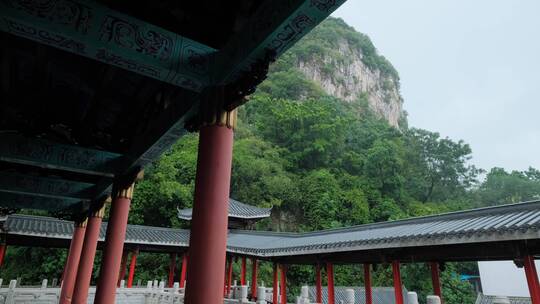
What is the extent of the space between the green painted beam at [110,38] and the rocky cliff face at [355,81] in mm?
59468

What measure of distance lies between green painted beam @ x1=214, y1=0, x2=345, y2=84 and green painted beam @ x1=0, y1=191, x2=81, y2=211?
325 inches

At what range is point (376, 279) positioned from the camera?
29703 millimetres

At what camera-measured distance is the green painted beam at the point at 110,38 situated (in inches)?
110

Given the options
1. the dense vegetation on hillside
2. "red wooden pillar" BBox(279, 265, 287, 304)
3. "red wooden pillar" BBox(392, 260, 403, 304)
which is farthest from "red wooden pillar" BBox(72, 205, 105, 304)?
the dense vegetation on hillside

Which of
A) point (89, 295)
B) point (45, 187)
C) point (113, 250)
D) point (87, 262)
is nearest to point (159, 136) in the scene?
point (113, 250)

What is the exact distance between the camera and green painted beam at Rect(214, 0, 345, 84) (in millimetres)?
2568

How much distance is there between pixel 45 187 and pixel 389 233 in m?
10.1

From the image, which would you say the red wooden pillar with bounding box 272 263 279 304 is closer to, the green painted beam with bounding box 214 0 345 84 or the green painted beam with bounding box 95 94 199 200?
the green painted beam with bounding box 95 94 199 200

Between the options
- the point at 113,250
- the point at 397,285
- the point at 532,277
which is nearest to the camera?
the point at 113,250

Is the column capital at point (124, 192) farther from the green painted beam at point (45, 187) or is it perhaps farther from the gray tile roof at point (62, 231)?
the gray tile roof at point (62, 231)

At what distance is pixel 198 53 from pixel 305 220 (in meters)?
33.3

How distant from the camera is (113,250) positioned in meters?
5.71

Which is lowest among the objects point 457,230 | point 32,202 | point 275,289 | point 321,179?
point 275,289

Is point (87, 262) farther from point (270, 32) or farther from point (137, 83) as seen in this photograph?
point (270, 32)
